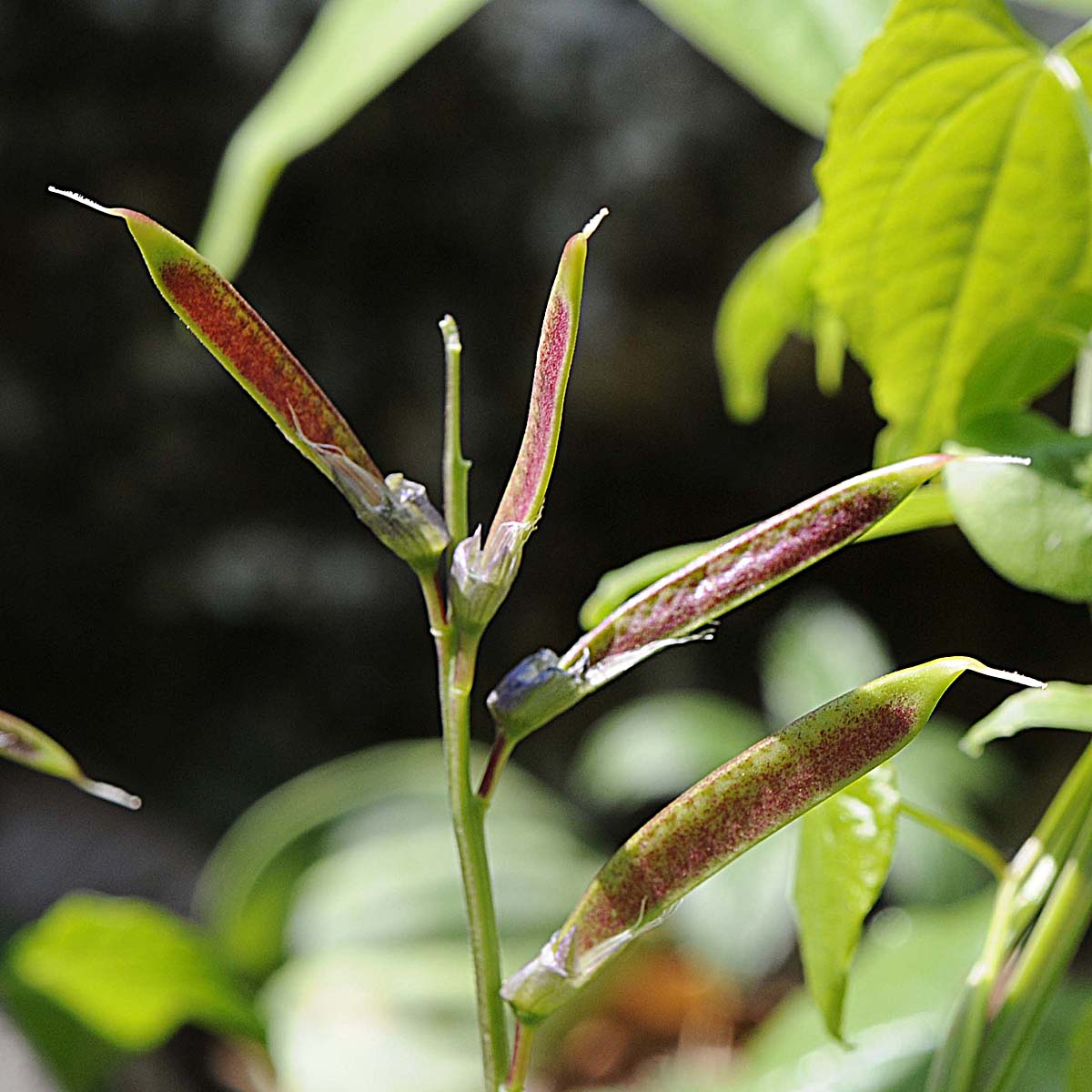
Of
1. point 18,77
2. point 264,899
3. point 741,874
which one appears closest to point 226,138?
point 18,77

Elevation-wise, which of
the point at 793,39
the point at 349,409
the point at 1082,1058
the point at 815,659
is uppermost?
the point at 793,39

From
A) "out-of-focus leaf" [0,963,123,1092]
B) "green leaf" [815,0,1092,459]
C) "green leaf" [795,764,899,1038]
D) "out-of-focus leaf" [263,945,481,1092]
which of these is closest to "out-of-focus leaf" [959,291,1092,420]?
"green leaf" [815,0,1092,459]

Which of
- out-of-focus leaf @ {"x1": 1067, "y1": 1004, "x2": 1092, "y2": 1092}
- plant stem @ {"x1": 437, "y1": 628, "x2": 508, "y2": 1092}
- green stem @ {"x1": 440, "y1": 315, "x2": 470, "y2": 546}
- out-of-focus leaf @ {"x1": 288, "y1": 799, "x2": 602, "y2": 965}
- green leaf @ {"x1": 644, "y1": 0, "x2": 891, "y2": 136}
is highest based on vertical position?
green leaf @ {"x1": 644, "y1": 0, "x2": 891, "y2": 136}

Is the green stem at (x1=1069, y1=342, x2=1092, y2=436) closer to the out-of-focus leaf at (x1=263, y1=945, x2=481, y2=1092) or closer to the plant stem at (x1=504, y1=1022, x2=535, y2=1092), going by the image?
the plant stem at (x1=504, y1=1022, x2=535, y2=1092)

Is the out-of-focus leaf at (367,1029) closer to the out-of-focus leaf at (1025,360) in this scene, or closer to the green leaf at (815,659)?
the green leaf at (815,659)

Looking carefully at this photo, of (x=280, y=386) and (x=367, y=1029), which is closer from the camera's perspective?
(x=280, y=386)

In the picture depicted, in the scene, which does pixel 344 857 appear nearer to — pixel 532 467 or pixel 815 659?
pixel 815 659

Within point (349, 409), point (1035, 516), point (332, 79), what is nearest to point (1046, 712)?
point (1035, 516)
